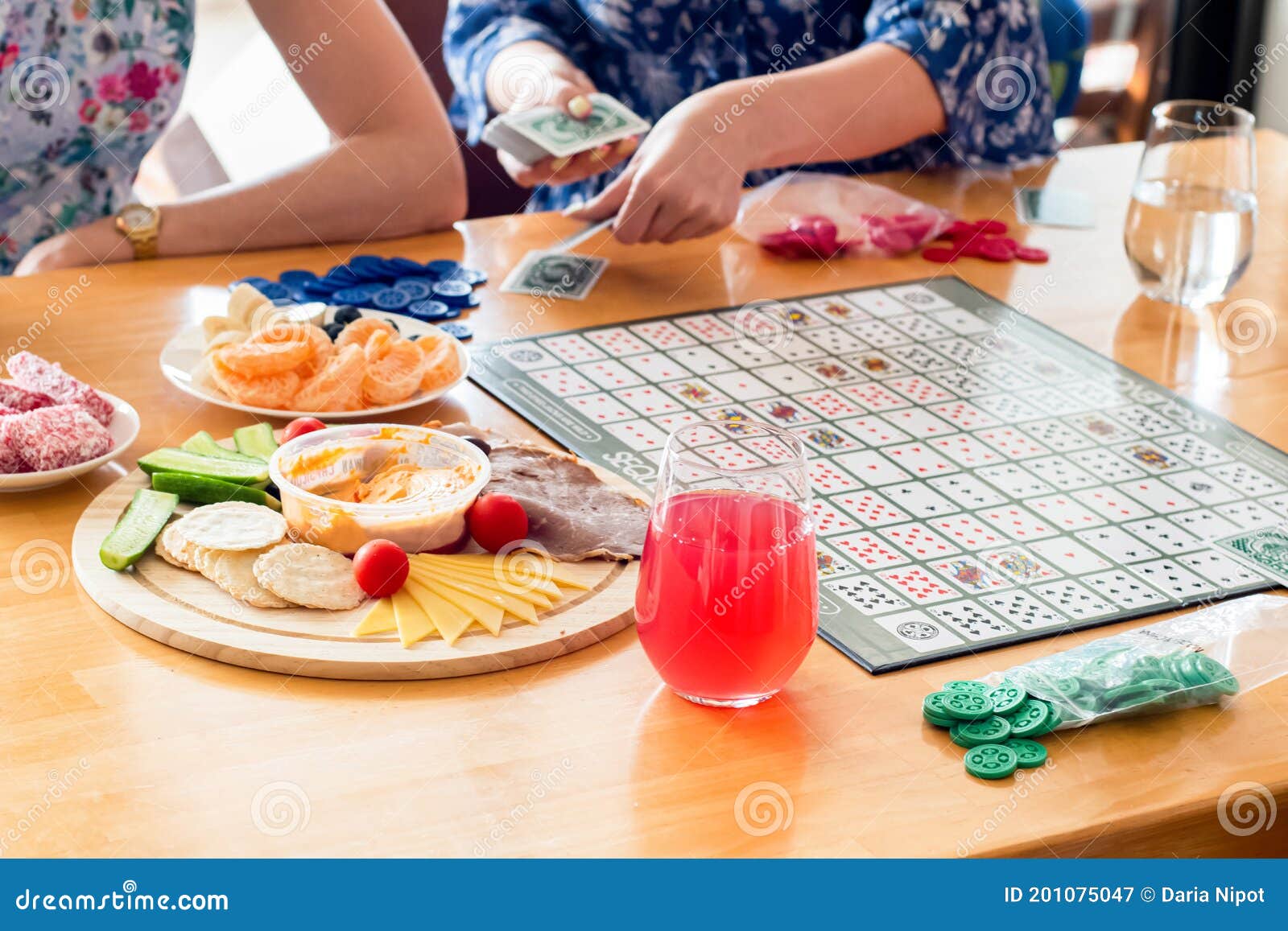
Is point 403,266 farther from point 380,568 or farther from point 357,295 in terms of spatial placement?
point 380,568

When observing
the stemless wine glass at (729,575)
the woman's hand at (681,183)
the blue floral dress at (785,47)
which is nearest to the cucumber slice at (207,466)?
the stemless wine glass at (729,575)

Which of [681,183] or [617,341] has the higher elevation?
[681,183]

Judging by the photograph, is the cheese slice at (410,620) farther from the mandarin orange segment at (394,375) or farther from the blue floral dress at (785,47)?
the blue floral dress at (785,47)

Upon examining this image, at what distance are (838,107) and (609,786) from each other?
4.35ft

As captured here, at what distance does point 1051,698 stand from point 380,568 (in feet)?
1.50

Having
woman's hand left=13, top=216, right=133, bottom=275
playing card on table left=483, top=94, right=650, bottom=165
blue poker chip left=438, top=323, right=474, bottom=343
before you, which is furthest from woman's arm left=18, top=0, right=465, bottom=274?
blue poker chip left=438, top=323, right=474, bottom=343

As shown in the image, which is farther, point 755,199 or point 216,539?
point 755,199

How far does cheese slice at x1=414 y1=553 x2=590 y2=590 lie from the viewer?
102cm

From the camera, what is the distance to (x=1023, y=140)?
2113 mm

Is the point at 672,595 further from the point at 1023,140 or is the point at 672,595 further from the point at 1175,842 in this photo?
the point at 1023,140

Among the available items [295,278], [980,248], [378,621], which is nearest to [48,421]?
[378,621]

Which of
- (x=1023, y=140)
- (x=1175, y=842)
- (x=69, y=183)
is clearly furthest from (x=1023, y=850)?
(x=69, y=183)

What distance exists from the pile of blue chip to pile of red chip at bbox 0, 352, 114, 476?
1.11 feet

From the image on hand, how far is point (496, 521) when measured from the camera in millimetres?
1037
